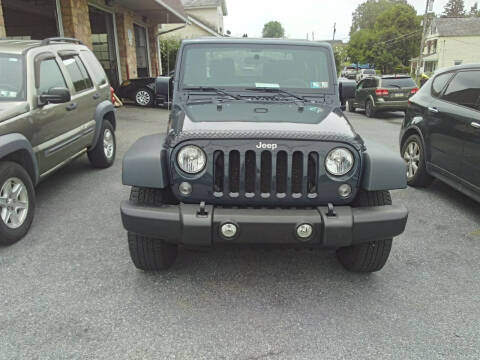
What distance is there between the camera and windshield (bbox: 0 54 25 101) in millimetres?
4250

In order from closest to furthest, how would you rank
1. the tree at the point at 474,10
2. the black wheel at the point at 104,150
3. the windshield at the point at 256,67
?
1. the windshield at the point at 256,67
2. the black wheel at the point at 104,150
3. the tree at the point at 474,10

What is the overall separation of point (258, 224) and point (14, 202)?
8.45 feet

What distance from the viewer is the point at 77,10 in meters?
11.9

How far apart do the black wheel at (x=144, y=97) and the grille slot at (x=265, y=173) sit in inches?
509

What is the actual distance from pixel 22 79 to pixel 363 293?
3.94 metres

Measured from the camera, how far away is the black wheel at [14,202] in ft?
12.4

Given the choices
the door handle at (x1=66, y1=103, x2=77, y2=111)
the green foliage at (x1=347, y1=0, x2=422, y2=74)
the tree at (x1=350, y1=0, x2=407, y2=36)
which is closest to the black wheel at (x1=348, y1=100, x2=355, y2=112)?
the door handle at (x1=66, y1=103, x2=77, y2=111)

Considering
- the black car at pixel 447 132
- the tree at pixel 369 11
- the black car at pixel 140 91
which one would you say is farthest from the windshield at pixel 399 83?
the tree at pixel 369 11

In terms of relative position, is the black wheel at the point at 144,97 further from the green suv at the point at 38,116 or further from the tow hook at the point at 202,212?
the tow hook at the point at 202,212

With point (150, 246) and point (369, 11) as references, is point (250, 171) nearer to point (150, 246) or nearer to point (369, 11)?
point (150, 246)

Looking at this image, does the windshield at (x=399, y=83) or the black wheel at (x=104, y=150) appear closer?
the black wheel at (x=104, y=150)

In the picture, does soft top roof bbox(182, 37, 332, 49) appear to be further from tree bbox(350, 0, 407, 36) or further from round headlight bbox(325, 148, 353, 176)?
tree bbox(350, 0, 407, 36)

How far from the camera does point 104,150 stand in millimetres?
6598

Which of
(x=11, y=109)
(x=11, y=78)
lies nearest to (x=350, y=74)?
(x=11, y=78)
